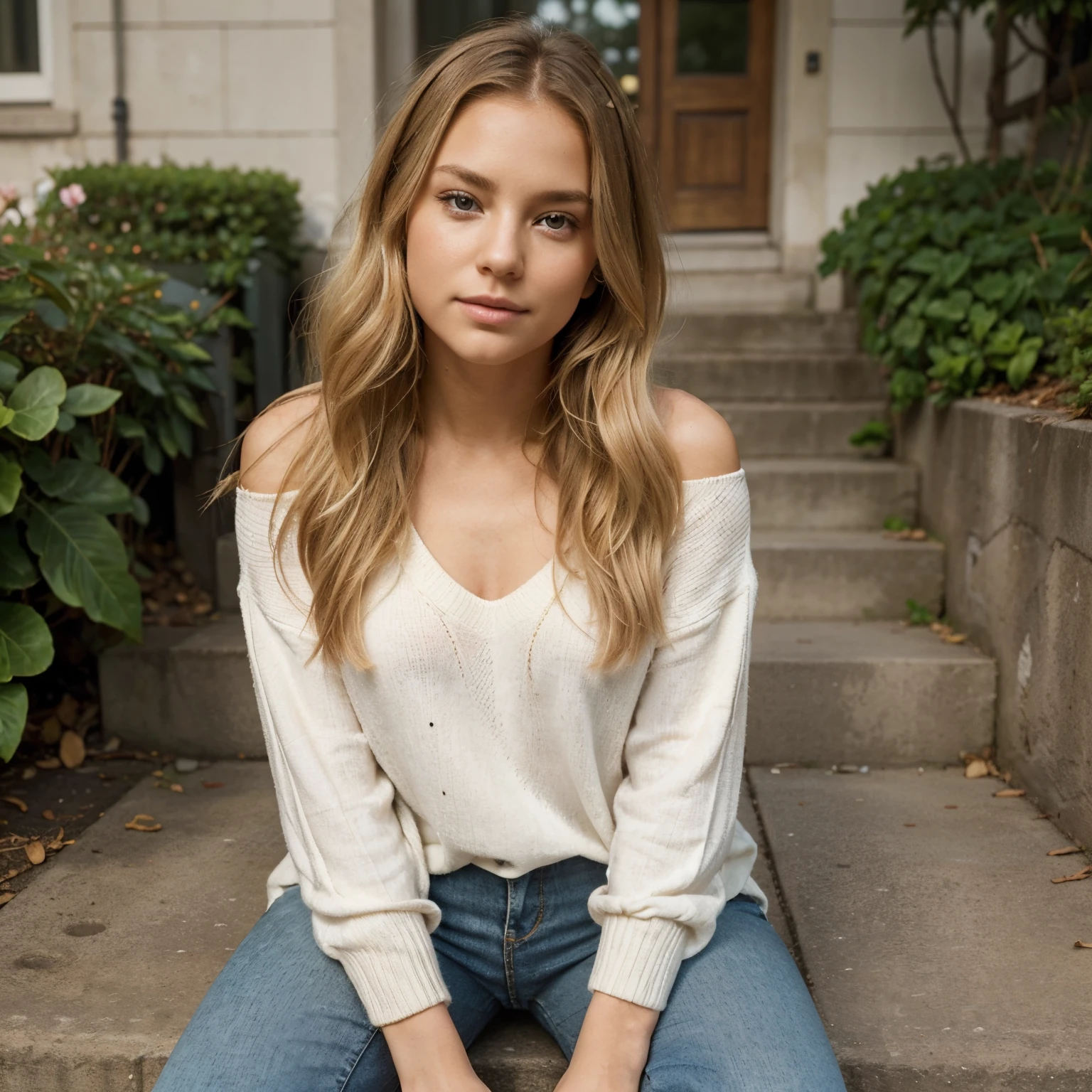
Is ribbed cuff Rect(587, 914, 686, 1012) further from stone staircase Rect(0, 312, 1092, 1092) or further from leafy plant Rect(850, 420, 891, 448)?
leafy plant Rect(850, 420, 891, 448)

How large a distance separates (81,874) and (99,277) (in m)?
1.53

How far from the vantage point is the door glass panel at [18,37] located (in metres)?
5.95

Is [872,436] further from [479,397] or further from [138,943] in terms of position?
[138,943]

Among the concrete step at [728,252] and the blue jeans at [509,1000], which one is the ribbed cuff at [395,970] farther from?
the concrete step at [728,252]

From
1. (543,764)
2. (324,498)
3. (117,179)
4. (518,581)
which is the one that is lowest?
(543,764)

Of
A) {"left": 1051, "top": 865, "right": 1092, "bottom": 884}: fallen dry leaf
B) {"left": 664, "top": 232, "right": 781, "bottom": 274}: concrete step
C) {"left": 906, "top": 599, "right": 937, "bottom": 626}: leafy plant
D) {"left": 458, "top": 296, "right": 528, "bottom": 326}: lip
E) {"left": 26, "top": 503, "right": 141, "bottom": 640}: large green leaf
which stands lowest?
{"left": 1051, "top": 865, "right": 1092, "bottom": 884}: fallen dry leaf

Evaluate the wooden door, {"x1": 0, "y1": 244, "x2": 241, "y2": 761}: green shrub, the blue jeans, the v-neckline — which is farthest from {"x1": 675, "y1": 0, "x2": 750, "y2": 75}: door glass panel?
the blue jeans

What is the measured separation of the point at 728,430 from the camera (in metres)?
1.66

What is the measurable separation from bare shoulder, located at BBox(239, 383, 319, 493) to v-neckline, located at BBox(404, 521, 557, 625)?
216mm

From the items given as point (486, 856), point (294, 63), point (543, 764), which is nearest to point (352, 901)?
point (486, 856)

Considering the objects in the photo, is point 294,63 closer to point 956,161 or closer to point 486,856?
point 956,161

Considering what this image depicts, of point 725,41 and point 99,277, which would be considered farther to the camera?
point 725,41

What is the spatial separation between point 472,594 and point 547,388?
0.33m

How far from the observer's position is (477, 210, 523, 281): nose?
1.42m
